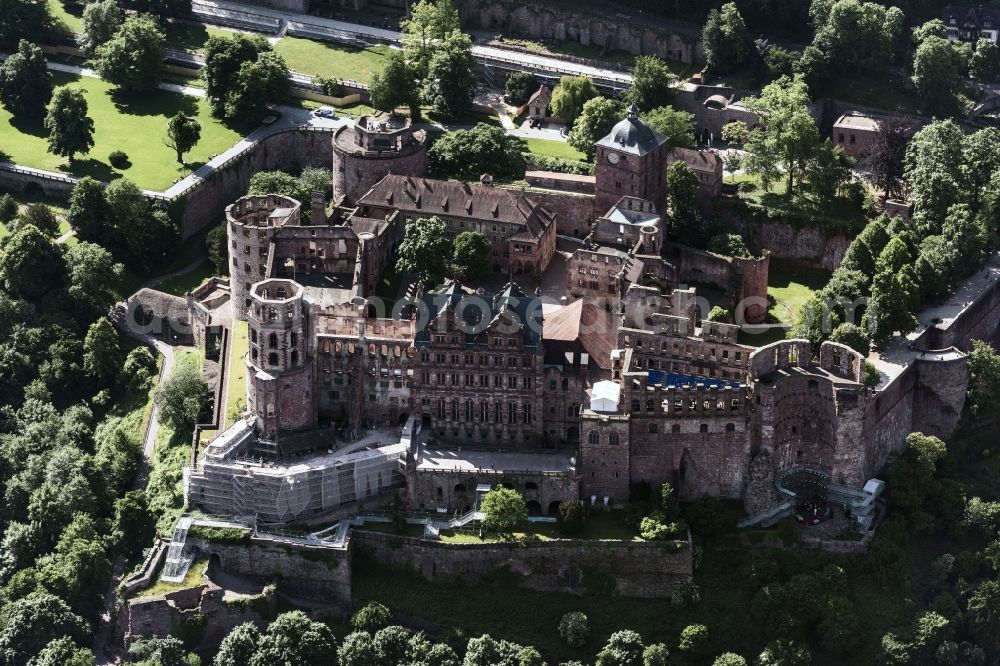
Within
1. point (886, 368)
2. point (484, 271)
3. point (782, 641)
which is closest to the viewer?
point (782, 641)

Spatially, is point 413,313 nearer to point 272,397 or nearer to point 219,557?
point 272,397

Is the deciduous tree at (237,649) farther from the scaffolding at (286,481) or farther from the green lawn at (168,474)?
the green lawn at (168,474)

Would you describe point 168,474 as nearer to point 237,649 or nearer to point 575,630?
point 237,649

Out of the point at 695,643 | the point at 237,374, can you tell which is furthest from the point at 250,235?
the point at 695,643

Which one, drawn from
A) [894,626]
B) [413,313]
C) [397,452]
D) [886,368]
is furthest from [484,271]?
[894,626]

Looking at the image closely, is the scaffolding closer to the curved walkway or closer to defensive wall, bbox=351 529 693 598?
defensive wall, bbox=351 529 693 598
